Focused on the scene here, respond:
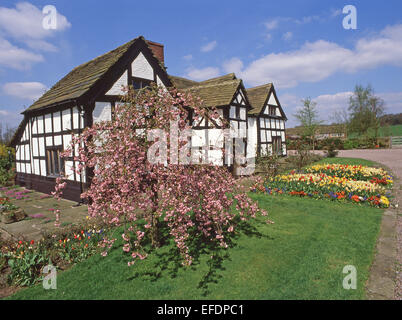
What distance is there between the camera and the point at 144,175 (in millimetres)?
4594

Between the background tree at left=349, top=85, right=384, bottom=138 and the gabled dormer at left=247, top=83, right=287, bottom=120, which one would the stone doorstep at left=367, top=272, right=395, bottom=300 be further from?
the background tree at left=349, top=85, right=384, bottom=138

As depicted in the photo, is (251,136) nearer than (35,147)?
No

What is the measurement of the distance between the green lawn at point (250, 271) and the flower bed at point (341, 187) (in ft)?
7.59

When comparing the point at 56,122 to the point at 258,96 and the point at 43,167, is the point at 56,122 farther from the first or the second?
the point at 258,96

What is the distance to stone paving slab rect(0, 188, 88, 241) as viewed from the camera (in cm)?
671

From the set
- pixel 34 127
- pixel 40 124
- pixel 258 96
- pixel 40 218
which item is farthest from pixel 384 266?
pixel 258 96

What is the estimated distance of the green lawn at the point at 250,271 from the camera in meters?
4.09

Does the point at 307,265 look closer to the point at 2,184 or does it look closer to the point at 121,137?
the point at 121,137

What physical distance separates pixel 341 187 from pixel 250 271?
22.4 feet

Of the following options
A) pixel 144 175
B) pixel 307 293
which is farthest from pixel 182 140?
pixel 307 293

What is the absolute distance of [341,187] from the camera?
9.58m

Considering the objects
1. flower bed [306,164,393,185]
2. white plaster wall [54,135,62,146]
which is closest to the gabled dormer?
flower bed [306,164,393,185]

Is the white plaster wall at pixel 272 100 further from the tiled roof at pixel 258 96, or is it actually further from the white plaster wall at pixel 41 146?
the white plaster wall at pixel 41 146
